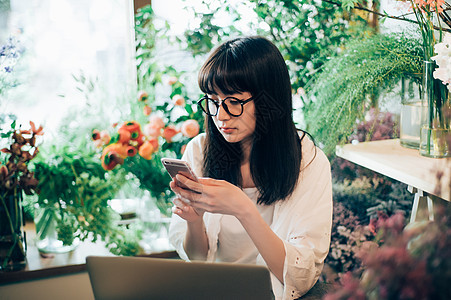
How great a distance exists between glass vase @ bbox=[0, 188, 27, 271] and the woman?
57cm

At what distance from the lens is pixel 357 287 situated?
0.39 m

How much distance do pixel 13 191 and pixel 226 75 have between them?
0.89m

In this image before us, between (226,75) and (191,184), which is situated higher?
(226,75)

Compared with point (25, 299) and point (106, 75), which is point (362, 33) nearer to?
point (106, 75)

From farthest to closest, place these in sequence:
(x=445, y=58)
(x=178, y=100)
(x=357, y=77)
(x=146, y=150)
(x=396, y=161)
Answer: (x=178, y=100) < (x=146, y=150) < (x=357, y=77) < (x=396, y=161) < (x=445, y=58)

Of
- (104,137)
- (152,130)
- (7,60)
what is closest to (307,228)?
(152,130)

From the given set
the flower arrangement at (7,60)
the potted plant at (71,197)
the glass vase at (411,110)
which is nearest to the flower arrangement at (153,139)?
the potted plant at (71,197)

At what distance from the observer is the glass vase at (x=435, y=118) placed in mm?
1182

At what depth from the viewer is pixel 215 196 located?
1.10 m

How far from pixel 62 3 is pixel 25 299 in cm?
126

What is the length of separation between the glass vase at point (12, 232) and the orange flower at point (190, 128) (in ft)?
2.07

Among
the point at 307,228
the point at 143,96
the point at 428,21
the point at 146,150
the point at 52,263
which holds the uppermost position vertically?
the point at 428,21

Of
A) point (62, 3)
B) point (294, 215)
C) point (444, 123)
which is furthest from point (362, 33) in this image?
point (62, 3)

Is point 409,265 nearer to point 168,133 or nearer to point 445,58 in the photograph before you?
point 445,58
